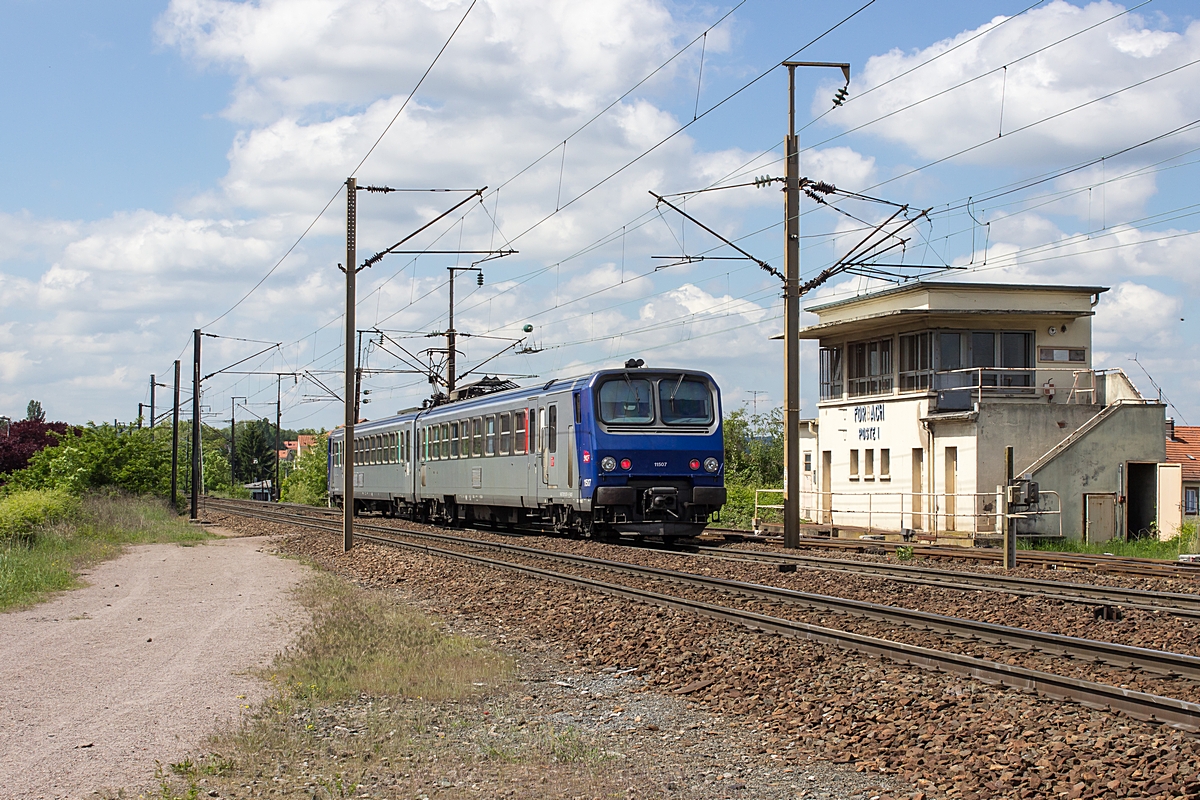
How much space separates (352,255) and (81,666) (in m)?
14.1

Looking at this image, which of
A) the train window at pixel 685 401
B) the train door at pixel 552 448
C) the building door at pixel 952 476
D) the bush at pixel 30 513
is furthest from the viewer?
the building door at pixel 952 476

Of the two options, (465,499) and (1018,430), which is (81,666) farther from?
(1018,430)

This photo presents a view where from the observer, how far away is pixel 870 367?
36.5 metres

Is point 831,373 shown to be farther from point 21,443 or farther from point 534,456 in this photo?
point 21,443

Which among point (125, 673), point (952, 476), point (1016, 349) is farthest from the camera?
point (1016, 349)

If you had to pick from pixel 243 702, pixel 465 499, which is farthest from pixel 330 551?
pixel 243 702

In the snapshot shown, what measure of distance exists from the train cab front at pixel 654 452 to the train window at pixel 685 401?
2 cm

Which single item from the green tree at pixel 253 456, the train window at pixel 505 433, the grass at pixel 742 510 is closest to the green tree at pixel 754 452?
the grass at pixel 742 510

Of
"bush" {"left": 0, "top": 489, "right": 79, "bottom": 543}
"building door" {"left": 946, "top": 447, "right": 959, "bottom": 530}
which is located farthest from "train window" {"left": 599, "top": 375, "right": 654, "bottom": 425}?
"bush" {"left": 0, "top": 489, "right": 79, "bottom": 543}

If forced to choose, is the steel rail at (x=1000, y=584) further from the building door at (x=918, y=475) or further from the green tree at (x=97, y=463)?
the green tree at (x=97, y=463)

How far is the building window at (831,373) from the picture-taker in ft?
125

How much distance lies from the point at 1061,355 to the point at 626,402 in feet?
55.9

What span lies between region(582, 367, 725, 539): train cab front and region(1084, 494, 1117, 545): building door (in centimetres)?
1177

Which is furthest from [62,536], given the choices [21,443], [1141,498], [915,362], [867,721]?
[21,443]
